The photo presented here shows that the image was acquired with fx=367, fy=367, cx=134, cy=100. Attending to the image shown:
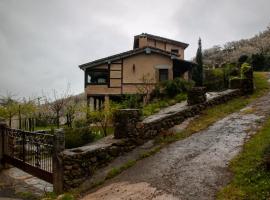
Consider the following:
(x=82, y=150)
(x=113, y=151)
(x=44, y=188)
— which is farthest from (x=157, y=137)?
(x=44, y=188)

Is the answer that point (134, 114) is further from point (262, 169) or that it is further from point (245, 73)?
point (245, 73)

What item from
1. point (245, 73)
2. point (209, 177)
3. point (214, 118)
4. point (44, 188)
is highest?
point (245, 73)

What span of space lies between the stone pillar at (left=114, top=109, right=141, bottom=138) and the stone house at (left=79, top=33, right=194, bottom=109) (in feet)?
61.4

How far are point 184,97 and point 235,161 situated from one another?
11.6 meters

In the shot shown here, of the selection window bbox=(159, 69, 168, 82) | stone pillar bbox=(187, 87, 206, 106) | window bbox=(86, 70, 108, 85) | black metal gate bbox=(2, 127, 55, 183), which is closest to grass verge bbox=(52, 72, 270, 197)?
stone pillar bbox=(187, 87, 206, 106)

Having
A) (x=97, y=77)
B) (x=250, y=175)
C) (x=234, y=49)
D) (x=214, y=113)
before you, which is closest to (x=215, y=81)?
(x=97, y=77)

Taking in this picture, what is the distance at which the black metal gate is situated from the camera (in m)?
12.6

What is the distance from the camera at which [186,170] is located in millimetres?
10742

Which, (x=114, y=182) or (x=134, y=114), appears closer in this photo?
(x=114, y=182)

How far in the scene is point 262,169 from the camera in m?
9.55

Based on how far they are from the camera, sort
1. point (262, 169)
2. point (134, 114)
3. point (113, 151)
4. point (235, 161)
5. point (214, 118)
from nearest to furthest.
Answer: point (262, 169), point (235, 161), point (113, 151), point (134, 114), point (214, 118)

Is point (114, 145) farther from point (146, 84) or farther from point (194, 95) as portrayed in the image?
point (146, 84)

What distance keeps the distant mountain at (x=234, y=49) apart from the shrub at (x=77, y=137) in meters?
34.4

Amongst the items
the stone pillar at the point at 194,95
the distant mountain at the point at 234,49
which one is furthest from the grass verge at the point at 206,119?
the distant mountain at the point at 234,49
